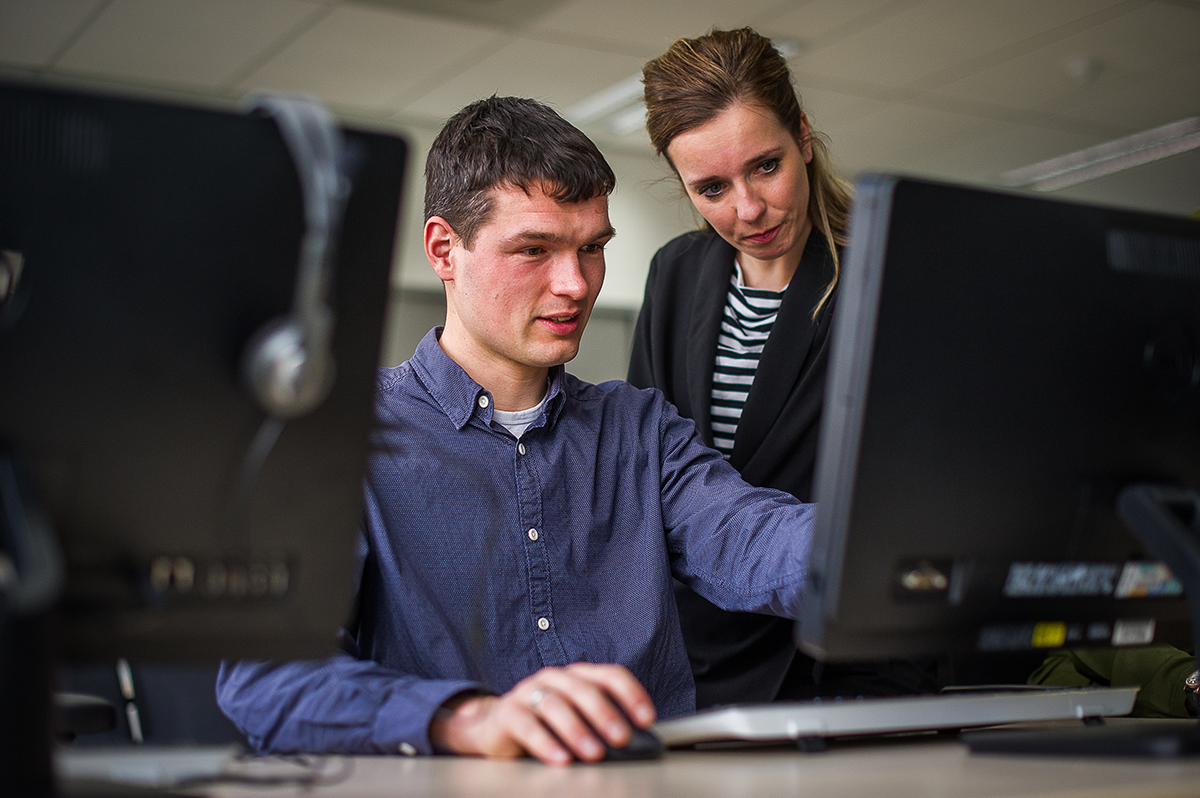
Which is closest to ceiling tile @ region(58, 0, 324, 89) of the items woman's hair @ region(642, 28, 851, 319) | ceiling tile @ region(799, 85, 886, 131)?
ceiling tile @ region(799, 85, 886, 131)

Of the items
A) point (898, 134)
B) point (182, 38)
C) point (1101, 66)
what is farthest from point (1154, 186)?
point (182, 38)

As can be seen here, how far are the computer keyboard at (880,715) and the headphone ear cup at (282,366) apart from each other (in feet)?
1.34

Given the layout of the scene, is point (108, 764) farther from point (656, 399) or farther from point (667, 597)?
point (656, 399)

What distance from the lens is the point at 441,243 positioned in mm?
1421

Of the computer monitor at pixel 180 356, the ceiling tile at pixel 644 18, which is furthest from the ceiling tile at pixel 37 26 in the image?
the computer monitor at pixel 180 356

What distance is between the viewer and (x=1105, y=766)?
0.79 metres

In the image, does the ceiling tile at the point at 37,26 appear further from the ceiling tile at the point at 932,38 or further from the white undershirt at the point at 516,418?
the white undershirt at the point at 516,418

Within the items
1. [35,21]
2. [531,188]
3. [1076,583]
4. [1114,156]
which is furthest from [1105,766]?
[1114,156]

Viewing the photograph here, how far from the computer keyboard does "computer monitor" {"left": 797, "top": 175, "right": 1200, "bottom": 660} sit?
3.4 inches

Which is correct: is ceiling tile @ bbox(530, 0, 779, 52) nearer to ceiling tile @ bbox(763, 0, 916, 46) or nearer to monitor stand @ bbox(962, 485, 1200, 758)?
ceiling tile @ bbox(763, 0, 916, 46)

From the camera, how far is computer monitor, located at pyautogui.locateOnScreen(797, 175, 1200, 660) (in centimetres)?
78

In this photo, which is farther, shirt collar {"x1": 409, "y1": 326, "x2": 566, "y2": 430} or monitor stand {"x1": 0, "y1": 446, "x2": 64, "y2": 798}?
shirt collar {"x1": 409, "y1": 326, "x2": 566, "y2": 430}

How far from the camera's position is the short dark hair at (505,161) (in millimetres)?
Result: 1333

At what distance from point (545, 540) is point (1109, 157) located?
4928mm
